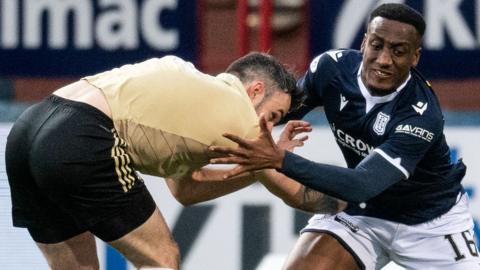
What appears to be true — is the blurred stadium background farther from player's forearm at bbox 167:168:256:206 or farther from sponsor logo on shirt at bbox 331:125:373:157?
player's forearm at bbox 167:168:256:206

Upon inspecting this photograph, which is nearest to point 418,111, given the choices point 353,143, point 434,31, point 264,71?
point 353,143

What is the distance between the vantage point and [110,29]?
302 inches

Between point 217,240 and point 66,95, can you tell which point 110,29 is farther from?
point 66,95

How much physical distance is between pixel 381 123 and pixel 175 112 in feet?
2.93

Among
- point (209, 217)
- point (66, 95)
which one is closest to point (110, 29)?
point (209, 217)

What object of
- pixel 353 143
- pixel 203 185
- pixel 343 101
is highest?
pixel 343 101

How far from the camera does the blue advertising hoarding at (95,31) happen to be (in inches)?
302

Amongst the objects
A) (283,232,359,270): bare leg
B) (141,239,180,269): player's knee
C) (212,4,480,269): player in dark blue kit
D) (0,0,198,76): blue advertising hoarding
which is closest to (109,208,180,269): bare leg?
(141,239,180,269): player's knee

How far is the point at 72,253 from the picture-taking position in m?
5.40

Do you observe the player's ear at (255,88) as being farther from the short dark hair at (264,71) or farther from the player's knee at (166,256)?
the player's knee at (166,256)

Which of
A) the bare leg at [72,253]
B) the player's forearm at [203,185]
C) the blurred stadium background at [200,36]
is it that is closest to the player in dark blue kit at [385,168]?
the player's forearm at [203,185]

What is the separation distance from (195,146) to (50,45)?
2742mm

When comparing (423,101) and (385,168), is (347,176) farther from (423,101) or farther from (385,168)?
(423,101)

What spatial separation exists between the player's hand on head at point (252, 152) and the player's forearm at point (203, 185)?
0.44 m
